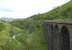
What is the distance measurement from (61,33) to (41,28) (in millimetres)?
18105

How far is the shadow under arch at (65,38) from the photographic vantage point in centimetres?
2721

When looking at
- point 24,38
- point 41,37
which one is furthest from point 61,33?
point 41,37

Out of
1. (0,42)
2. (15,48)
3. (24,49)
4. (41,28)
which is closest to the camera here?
(0,42)

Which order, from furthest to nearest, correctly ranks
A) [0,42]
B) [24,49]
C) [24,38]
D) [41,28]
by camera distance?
1. [41,28]
2. [24,38]
3. [24,49]
4. [0,42]

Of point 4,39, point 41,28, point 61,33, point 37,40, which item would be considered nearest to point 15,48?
point 4,39

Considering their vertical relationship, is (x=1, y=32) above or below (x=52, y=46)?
above

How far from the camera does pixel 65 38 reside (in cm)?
2844

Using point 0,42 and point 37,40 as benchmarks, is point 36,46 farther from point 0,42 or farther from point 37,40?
point 0,42

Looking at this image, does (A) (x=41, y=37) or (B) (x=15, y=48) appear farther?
(A) (x=41, y=37)

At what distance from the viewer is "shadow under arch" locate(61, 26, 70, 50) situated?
2721 centimetres

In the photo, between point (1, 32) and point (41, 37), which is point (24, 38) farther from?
point (1, 32)

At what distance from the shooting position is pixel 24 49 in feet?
121

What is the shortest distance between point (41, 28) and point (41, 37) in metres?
3.53

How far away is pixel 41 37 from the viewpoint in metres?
44.4
